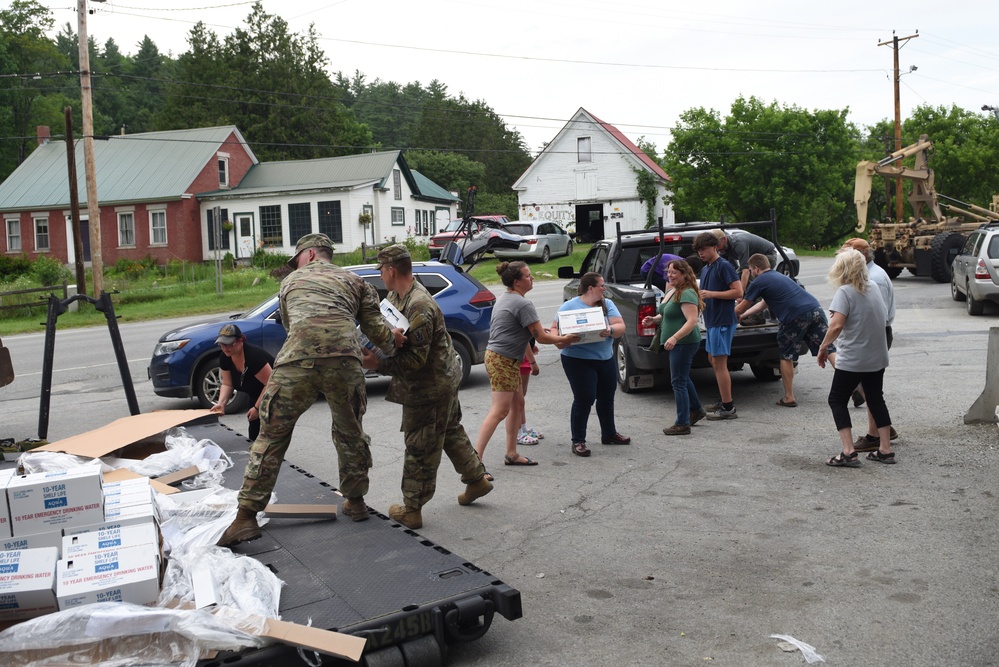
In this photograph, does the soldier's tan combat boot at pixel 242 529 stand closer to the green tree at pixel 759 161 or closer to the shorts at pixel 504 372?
the shorts at pixel 504 372

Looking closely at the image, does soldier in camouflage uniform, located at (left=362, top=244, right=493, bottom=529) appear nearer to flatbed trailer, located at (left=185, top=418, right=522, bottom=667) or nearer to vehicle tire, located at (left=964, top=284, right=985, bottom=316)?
flatbed trailer, located at (left=185, top=418, right=522, bottom=667)

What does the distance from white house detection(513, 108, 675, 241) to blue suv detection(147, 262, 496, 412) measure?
3796 centimetres

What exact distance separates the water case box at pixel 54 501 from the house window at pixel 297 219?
38730 mm

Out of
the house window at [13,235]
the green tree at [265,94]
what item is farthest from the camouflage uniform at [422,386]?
the green tree at [265,94]

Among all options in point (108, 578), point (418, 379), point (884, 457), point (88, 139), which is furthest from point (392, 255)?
point (88, 139)

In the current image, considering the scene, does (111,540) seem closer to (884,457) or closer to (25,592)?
(25,592)

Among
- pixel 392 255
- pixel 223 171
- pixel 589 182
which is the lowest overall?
pixel 392 255

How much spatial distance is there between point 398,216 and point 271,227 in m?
6.46

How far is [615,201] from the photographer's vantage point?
49.7 metres

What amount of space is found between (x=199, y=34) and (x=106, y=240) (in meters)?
31.4

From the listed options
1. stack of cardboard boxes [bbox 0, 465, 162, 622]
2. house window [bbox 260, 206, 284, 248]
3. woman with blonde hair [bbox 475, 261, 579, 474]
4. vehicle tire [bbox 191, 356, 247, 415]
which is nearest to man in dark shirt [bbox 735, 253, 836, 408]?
woman with blonde hair [bbox 475, 261, 579, 474]

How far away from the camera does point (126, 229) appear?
42781 millimetres

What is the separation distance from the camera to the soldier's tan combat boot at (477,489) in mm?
6477

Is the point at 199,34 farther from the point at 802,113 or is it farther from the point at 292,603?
the point at 292,603
